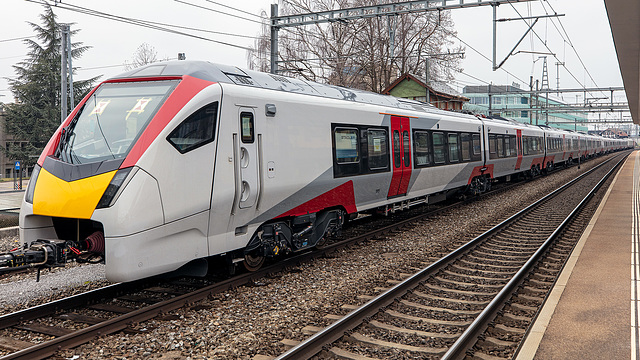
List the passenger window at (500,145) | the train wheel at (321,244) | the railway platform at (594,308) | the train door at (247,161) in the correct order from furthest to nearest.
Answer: the passenger window at (500,145) → the train wheel at (321,244) → the train door at (247,161) → the railway platform at (594,308)

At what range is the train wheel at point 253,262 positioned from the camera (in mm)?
7812

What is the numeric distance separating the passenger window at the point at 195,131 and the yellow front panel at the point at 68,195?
82 centimetres

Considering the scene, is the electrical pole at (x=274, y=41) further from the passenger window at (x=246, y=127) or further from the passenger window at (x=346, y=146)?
the passenger window at (x=246, y=127)

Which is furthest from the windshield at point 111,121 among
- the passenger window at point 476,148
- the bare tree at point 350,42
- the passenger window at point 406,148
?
the bare tree at point 350,42

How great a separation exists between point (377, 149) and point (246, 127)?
3979mm

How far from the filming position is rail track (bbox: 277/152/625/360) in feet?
16.9

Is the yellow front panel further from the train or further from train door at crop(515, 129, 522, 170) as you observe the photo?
train door at crop(515, 129, 522, 170)

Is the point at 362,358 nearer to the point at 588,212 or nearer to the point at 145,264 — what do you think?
the point at 145,264

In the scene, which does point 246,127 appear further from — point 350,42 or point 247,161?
point 350,42

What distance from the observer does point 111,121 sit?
21.1ft

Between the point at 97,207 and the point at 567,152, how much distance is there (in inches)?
1507

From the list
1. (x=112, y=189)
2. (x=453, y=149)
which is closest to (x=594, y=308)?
(x=112, y=189)

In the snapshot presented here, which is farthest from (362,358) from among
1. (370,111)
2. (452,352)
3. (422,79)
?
(422,79)

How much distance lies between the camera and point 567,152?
37.8 meters
